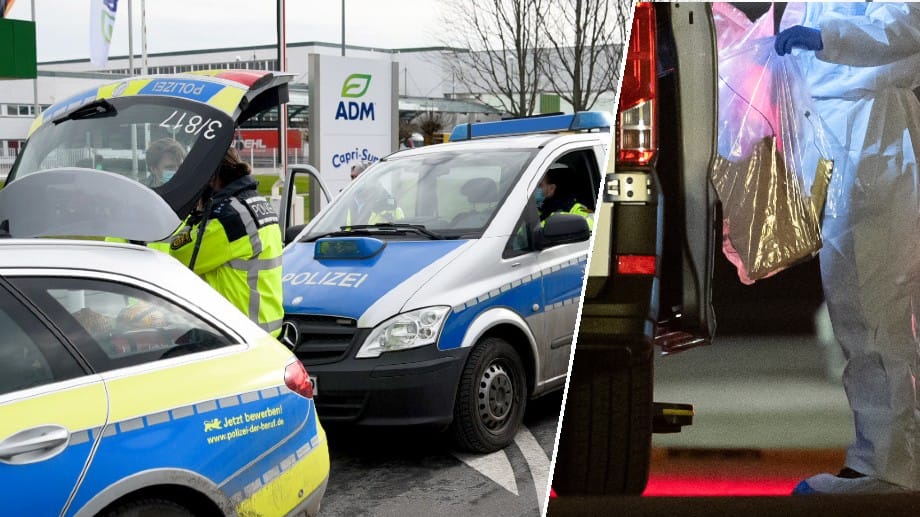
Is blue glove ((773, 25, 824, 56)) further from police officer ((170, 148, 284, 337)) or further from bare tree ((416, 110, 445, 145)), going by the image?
bare tree ((416, 110, 445, 145))

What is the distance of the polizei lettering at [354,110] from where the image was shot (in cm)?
1456

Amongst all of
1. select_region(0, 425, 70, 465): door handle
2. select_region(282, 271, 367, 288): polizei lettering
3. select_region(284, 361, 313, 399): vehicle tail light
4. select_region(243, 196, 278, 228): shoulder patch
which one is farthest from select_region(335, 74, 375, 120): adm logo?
select_region(0, 425, 70, 465): door handle

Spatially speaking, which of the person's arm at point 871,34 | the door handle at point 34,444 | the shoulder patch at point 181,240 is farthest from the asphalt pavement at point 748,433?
the shoulder patch at point 181,240

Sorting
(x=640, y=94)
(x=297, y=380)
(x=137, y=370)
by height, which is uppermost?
(x=640, y=94)

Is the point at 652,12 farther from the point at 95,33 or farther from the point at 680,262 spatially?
the point at 95,33

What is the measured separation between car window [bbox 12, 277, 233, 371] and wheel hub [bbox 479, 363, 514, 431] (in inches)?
96.8

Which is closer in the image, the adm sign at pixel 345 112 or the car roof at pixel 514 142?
the car roof at pixel 514 142

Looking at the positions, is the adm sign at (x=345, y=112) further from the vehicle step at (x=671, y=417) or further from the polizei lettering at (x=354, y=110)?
the vehicle step at (x=671, y=417)

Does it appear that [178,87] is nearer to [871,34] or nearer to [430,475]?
[430,475]

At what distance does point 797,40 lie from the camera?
2545 mm

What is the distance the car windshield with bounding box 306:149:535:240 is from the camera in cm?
647

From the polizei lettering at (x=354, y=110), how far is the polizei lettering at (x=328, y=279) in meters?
8.52

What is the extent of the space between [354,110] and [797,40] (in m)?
12.4

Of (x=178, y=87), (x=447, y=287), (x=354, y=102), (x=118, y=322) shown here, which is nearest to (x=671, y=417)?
(x=118, y=322)
